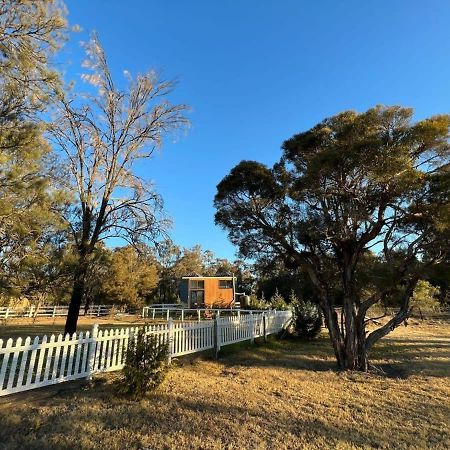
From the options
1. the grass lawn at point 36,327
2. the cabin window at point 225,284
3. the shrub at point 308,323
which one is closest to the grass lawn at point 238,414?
the shrub at point 308,323

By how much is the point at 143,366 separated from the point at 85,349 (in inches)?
46.6

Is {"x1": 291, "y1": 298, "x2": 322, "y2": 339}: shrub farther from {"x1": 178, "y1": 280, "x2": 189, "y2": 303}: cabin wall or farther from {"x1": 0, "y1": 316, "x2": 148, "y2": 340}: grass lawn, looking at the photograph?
{"x1": 178, "y1": 280, "x2": 189, "y2": 303}: cabin wall

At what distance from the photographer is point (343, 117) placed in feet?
28.8

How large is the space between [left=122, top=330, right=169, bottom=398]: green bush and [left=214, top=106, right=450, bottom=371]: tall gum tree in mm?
4744

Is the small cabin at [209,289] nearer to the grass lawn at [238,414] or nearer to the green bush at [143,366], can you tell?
the grass lawn at [238,414]

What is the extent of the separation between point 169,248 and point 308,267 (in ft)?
15.7

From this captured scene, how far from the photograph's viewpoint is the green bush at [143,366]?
5.43 meters

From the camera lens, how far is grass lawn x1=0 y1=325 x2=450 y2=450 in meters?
4.11

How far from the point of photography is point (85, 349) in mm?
6098

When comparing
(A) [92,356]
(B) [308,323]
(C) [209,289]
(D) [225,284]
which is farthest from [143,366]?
(D) [225,284]

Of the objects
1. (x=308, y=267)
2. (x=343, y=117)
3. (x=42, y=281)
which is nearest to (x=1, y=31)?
(x=42, y=281)

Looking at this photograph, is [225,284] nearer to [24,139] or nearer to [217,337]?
[217,337]

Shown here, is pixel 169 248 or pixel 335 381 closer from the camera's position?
pixel 335 381

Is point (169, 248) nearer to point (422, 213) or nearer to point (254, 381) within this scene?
point (254, 381)
